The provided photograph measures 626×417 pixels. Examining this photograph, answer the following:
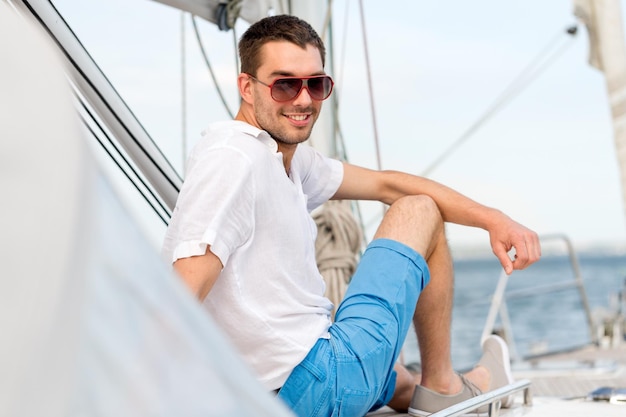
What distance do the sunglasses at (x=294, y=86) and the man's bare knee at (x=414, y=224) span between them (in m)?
0.32

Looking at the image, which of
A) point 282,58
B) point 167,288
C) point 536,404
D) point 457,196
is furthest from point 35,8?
A: point 167,288

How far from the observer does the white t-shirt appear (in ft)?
5.45

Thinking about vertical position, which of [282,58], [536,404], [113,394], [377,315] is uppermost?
[282,58]

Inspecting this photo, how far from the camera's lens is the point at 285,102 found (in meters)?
1.91

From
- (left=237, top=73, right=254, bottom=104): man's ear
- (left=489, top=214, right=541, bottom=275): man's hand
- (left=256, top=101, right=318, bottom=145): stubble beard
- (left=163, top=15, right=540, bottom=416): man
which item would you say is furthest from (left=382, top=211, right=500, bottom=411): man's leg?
(left=237, top=73, right=254, bottom=104): man's ear

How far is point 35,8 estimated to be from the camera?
2381 millimetres

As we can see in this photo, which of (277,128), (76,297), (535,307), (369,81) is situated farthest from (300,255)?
(535,307)

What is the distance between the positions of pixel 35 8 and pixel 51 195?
190 cm

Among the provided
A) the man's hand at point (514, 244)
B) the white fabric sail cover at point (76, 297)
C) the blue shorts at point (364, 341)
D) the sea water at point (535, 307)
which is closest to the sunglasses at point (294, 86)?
the blue shorts at point (364, 341)

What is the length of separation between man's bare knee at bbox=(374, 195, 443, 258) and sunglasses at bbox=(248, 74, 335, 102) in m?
0.32

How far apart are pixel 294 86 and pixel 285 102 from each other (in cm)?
4

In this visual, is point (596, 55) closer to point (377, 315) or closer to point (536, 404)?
point (536, 404)

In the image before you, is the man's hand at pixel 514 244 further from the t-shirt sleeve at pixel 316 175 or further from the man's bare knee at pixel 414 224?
the t-shirt sleeve at pixel 316 175

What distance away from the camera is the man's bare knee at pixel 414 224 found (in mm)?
2041
